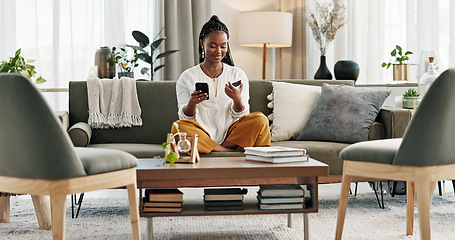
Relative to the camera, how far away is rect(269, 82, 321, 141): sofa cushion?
11.7 ft

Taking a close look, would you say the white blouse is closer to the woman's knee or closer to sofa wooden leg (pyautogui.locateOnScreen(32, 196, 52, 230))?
the woman's knee

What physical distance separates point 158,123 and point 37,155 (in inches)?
69.5

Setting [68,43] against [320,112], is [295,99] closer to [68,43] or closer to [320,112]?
[320,112]

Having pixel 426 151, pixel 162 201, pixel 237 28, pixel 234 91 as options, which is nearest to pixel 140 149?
pixel 234 91

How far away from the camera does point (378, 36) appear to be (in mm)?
5094

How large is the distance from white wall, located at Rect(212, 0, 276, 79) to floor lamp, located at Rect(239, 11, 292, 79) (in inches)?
13.6

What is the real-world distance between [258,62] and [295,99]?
178 centimetres

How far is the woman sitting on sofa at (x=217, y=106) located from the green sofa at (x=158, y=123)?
0.24 meters

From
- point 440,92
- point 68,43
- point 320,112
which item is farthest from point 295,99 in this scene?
point 68,43

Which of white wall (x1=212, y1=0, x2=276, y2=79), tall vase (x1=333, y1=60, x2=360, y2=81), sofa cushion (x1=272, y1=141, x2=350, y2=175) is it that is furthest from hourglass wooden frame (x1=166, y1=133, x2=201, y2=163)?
Result: white wall (x1=212, y1=0, x2=276, y2=79)

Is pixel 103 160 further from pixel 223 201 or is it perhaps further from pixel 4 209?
pixel 4 209

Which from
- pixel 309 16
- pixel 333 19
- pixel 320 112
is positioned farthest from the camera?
pixel 309 16

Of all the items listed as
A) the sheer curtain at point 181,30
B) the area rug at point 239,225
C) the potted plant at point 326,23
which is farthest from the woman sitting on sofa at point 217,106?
the potted plant at point 326,23

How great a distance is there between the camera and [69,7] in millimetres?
4738
